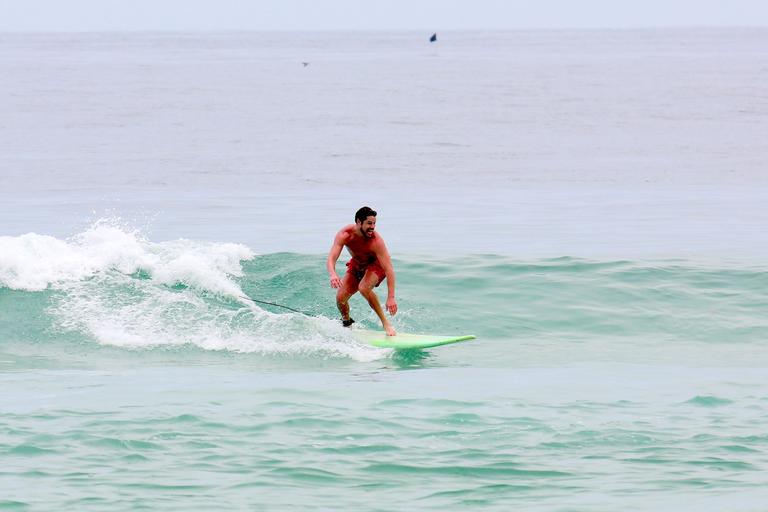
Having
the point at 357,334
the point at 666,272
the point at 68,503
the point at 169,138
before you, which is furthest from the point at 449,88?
the point at 68,503

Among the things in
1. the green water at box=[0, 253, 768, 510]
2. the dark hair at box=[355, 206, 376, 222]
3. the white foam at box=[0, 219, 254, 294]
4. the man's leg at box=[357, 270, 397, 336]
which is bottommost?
the green water at box=[0, 253, 768, 510]

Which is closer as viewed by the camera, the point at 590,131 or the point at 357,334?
the point at 357,334

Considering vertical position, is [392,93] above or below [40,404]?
above

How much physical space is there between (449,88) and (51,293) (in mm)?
61693

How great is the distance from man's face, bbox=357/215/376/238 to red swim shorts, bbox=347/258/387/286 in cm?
57

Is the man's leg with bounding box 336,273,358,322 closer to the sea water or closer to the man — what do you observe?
the man

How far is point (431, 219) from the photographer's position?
28.2 meters

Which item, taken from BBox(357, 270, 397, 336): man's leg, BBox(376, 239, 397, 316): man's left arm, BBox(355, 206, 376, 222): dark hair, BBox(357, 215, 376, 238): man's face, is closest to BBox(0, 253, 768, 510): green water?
BBox(357, 270, 397, 336): man's leg

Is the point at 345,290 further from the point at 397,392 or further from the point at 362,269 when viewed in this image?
the point at 397,392

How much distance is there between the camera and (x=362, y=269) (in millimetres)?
16250

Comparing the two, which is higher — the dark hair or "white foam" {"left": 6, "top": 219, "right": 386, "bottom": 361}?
the dark hair

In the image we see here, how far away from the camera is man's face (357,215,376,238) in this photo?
605 inches

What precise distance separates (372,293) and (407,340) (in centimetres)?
74

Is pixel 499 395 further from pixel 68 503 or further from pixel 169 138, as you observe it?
pixel 169 138
